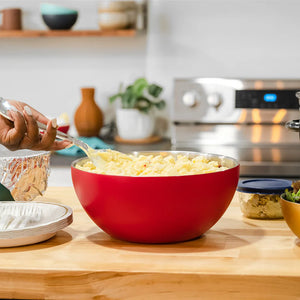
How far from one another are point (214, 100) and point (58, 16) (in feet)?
2.93

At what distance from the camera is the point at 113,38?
10.6 ft

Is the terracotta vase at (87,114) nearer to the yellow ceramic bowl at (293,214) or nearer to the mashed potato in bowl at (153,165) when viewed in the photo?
the mashed potato in bowl at (153,165)

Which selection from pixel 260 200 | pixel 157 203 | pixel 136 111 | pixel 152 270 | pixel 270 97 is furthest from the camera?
pixel 136 111

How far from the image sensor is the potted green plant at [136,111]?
2.97 metres

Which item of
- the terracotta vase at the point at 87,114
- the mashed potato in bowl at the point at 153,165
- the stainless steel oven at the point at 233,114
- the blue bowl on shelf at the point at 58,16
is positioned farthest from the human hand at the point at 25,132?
the blue bowl on shelf at the point at 58,16

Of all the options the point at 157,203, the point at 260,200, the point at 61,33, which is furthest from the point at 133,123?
the point at 157,203

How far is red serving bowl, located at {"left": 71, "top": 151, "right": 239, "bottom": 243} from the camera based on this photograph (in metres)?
1.17

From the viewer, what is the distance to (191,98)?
9.49ft

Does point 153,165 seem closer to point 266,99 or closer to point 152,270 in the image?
point 152,270

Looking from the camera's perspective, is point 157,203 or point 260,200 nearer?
point 157,203

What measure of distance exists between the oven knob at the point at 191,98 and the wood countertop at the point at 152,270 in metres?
1.72

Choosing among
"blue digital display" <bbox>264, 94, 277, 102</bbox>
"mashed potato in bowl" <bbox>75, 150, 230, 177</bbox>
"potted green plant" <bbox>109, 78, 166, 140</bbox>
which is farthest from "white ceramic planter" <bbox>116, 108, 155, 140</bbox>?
"mashed potato in bowl" <bbox>75, 150, 230, 177</bbox>

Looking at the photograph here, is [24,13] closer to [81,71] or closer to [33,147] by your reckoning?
[81,71]

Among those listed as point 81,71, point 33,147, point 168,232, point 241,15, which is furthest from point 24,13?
point 168,232
